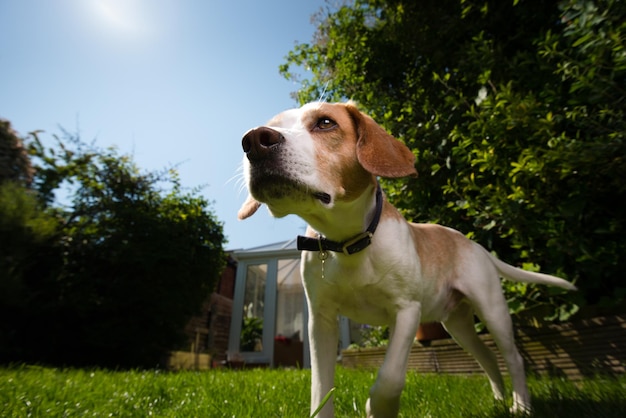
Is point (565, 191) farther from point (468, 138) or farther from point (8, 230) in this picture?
point (8, 230)

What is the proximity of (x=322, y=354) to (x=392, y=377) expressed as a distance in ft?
1.34

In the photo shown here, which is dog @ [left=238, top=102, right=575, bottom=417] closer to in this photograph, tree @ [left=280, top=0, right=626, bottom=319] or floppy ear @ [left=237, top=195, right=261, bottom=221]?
floppy ear @ [left=237, top=195, right=261, bottom=221]

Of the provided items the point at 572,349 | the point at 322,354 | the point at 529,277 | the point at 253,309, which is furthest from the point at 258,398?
the point at 253,309

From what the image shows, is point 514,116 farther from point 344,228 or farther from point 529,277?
point 344,228

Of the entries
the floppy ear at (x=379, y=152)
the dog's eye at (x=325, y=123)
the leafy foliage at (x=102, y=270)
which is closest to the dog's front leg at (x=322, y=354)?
the floppy ear at (x=379, y=152)

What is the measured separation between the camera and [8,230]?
5.57 meters

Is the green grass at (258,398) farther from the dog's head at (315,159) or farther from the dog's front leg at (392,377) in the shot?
the dog's head at (315,159)

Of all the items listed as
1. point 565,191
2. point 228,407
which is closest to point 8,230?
point 228,407

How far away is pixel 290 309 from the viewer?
11227 mm

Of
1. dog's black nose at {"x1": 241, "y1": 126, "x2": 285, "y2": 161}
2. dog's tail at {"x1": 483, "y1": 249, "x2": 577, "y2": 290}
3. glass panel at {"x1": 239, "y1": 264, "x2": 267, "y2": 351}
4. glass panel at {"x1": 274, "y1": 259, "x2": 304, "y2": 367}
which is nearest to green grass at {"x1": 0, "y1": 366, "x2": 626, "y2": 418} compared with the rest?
dog's tail at {"x1": 483, "y1": 249, "x2": 577, "y2": 290}

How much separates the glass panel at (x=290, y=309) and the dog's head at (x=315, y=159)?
31.0ft

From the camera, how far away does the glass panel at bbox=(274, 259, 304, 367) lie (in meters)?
10.9

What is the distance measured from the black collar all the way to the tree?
101 centimetres

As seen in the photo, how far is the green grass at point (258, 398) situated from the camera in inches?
79.7
